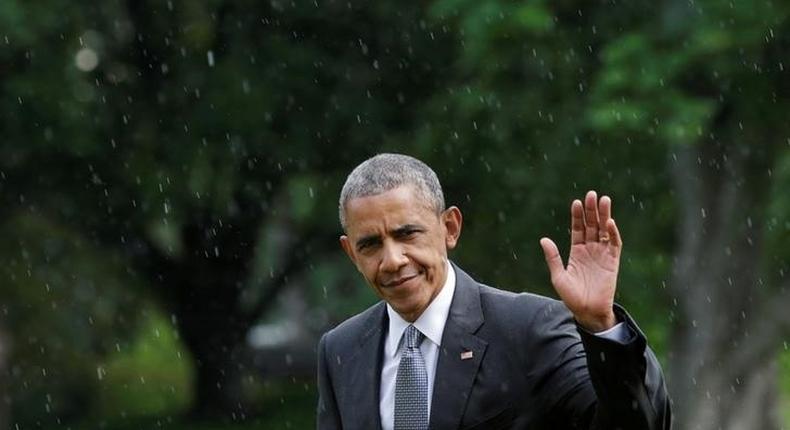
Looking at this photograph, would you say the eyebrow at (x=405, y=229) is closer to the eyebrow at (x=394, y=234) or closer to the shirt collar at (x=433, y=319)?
the eyebrow at (x=394, y=234)

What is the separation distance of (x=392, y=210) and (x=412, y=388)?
463 millimetres

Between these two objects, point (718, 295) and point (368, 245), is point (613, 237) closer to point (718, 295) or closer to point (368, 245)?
point (368, 245)

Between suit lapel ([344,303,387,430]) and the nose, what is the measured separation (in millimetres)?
290

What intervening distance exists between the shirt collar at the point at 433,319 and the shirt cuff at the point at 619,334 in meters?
0.57

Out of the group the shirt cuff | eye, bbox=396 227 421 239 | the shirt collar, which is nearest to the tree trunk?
the shirt collar

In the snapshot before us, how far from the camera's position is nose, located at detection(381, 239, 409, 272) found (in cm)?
455

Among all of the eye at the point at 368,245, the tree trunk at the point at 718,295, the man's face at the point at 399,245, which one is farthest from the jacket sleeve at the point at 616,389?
the tree trunk at the point at 718,295

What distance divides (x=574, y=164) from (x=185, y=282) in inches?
326

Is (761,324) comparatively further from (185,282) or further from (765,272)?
(185,282)

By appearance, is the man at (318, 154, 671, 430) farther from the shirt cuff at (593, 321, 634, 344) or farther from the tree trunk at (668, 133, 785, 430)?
the tree trunk at (668, 133, 785, 430)

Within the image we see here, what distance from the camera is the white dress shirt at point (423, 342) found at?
461 cm

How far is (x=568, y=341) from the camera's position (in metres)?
4.45

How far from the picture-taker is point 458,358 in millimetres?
4547

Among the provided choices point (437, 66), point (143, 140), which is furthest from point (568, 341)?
point (143, 140)
